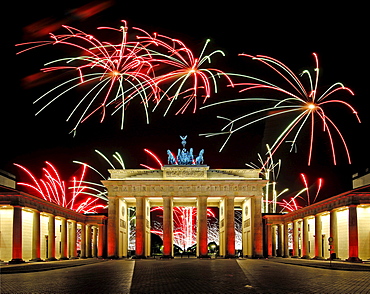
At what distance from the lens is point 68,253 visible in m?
79.3

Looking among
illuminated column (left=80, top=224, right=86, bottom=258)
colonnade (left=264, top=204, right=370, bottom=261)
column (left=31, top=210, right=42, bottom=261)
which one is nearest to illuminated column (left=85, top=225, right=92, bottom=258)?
illuminated column (left=80, top=224, right=86, bottom=258)

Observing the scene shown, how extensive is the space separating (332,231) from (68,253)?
40.7m

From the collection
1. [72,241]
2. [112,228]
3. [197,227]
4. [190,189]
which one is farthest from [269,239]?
[72,241]

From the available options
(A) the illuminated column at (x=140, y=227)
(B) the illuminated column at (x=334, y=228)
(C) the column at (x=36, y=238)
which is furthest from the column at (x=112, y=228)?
(B) the illuminated column at (x=334, y=228)

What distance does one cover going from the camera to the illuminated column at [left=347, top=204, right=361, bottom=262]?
52.2 m

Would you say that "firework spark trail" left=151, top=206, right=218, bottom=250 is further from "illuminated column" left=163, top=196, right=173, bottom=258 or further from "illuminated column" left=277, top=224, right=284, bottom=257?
"illuminated column" left=163, top=196, right=173, bottom=258

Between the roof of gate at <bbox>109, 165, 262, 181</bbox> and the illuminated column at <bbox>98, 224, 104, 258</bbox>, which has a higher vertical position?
the roof of gate at <bbox>109, 165, 262, 181</bbox>

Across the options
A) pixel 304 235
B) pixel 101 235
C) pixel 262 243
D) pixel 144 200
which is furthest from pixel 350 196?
pixel 101 235

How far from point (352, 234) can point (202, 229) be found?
93.6 feet

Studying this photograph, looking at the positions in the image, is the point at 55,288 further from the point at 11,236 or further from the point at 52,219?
the point at 52,219

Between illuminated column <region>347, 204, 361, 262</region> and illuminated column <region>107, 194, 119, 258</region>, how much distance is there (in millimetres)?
36826

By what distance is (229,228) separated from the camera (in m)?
77.1

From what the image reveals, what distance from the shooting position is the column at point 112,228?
3046 inches

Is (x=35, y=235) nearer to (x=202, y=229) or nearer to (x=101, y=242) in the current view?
(x=101, y=242)
